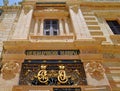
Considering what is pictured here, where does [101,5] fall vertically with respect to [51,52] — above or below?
above

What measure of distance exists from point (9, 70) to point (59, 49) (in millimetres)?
2309

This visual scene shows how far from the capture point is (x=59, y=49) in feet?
35.3

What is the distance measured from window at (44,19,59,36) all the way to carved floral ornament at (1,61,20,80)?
13.0 feet

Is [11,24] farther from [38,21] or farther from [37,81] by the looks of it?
[37,81]

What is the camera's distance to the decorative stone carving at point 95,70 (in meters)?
9.34

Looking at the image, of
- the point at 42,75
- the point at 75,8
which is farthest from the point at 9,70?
the point at 75,8

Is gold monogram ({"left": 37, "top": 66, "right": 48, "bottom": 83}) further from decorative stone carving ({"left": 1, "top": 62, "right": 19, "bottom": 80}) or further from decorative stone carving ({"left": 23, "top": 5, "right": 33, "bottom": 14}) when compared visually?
decorative stone carving ({"left": 23, "top": 5, "right": 33, "bottom": 14})

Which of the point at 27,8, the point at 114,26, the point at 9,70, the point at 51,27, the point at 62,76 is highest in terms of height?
the point at 27,8

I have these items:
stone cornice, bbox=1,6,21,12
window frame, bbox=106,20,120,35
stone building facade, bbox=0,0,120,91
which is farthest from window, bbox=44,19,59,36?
window frame, bbox=106,20,120,35

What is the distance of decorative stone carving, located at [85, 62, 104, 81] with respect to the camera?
934cm

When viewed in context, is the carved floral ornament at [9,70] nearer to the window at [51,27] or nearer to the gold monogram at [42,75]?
the gold monogram at [42,75]

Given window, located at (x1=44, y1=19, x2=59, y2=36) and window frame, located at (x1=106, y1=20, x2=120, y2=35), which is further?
window frame, located at (x1=106, y1=20, x2=120, y2=35)

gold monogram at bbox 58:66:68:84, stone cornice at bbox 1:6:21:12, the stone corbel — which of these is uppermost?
stone cornice at bbox 1:6:21:12

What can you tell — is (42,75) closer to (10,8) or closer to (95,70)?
(95,70)
